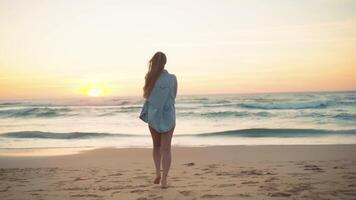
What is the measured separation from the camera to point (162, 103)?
4715 mm

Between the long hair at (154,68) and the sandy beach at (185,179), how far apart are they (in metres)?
1.28

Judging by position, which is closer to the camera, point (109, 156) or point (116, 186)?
point (116, 186)

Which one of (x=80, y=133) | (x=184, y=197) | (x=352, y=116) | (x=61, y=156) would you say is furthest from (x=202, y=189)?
(x=352, y=116)

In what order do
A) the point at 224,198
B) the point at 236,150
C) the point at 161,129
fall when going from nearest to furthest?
1. the point at 224,198
2. the point at 161,129
3. the point at 236,150

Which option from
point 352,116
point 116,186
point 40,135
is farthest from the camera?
point 352,116

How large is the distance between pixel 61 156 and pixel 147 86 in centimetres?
501

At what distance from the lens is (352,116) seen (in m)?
22.0

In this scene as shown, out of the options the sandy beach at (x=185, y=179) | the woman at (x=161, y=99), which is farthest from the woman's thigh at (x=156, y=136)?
the sandy beach at (x=185, y=179)

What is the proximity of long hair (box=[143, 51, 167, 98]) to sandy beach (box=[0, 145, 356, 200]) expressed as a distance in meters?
1.28

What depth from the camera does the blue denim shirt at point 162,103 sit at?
4.71 meters

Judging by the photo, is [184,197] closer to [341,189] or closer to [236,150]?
[341,189]

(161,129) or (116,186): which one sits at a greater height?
(161,129)

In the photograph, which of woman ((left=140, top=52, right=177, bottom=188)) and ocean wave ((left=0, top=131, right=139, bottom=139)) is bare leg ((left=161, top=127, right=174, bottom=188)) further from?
ocean wave ((left=0, top=131, right=139, bottom=139))

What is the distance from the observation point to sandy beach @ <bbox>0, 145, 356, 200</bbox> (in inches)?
176
